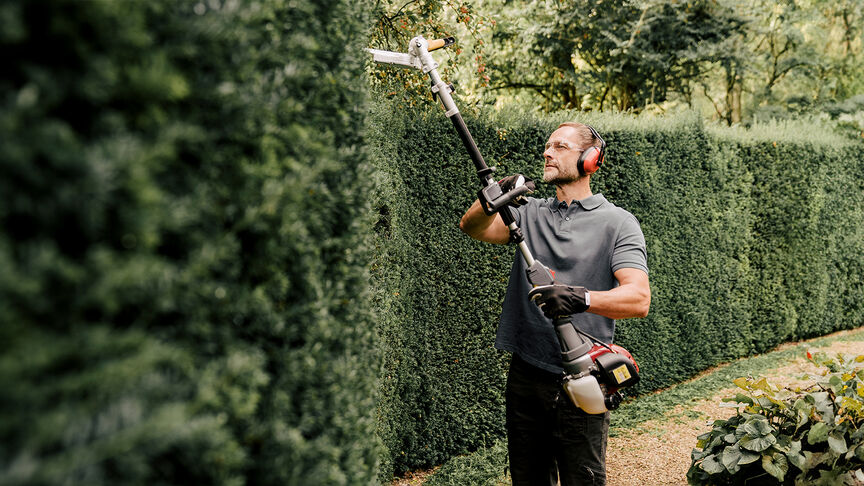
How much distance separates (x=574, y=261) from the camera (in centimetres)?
293

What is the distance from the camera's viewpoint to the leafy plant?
10.9 ft

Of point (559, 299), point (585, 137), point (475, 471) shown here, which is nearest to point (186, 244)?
point (559, 299)

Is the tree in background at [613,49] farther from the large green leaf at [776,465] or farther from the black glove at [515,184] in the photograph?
the black glove at [515,184]

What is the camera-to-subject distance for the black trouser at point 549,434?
109 inches

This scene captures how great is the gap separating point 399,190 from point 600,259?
1898 millimetres

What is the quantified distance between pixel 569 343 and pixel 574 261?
1.66 feet

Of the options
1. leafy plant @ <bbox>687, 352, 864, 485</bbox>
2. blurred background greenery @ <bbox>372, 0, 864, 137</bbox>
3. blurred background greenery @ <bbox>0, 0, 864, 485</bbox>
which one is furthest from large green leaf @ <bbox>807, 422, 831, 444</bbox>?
blurred background greenery @ <bbox>372, 0, 864, 137</bbox>

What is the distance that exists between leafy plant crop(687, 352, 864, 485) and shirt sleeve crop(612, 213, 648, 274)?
5.01 ft

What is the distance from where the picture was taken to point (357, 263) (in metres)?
1.63

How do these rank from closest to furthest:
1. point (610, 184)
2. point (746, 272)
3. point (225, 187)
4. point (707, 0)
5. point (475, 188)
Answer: point (225, 187) → point (475, 188) → point (610, 184) → point (746, 272) → point (707, 0)

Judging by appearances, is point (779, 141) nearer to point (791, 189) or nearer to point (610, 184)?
point (791, 189)

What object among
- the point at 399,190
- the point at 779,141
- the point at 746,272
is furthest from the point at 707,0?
the point at 399,190

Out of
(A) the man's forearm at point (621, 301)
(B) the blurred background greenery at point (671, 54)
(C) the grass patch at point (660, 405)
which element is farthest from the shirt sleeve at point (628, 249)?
(B) the blurred background greenery at point (671, 54)

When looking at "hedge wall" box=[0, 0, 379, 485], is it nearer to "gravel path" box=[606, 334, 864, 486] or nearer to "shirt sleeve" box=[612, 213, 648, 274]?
"shirt sleeve" box=[612, 213, 648, 274]
